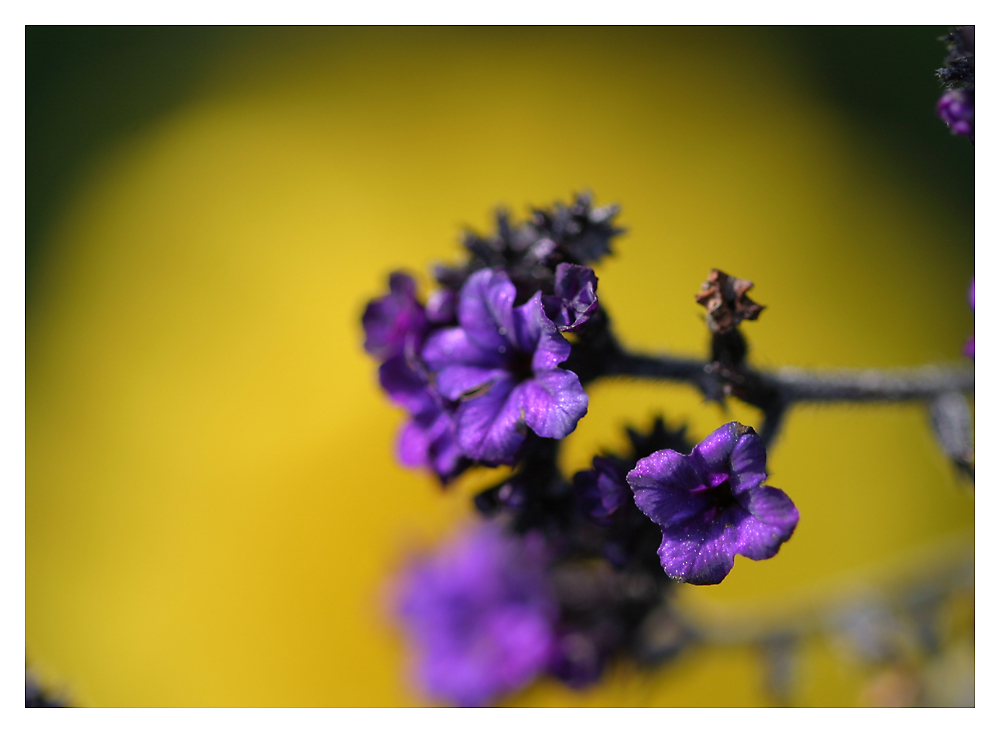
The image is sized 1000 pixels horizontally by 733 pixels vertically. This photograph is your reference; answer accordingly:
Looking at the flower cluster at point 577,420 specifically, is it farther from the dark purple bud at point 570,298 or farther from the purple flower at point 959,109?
the purple flower at point 959,109

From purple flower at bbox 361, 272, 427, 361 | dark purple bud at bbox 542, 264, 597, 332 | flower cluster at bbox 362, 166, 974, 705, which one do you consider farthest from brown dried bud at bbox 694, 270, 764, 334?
purple flower at bbox 361, 272, 427, 361

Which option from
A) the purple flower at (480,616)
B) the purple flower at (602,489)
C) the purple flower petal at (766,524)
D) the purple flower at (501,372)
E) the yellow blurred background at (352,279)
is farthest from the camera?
the yellow blurred background at (352,279)

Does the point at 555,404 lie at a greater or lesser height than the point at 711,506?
greater

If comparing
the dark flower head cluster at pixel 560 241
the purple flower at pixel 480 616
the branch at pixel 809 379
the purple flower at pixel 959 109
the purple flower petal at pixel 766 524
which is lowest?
the purple flower at pixel 480 616

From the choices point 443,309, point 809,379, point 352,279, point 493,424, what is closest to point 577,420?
point 493,424

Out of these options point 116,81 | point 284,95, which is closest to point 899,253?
point 284,95

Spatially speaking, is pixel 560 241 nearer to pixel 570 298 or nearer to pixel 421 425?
pixel 570 298

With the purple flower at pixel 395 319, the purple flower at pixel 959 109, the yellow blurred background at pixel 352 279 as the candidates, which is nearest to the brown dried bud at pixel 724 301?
the purple flower at pixel 959 109

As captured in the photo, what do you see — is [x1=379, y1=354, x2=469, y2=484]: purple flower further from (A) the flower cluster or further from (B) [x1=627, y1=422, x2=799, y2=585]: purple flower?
(B) [x1=627, y1=422, x2=799, y2=585]: purple flower
